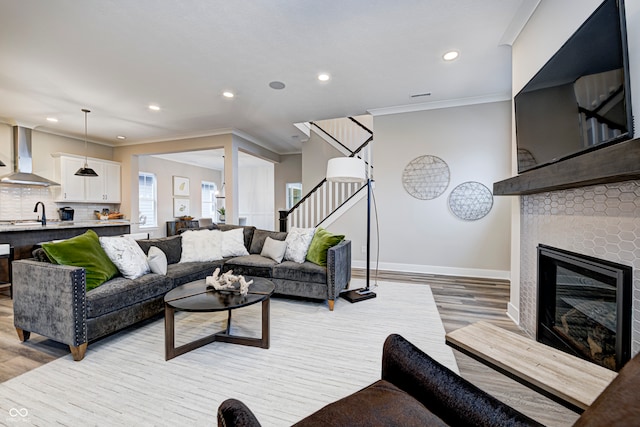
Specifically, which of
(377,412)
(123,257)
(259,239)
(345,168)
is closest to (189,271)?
(123,257)

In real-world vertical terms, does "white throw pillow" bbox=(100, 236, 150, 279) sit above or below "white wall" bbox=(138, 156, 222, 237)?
below

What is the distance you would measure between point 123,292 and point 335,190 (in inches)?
157

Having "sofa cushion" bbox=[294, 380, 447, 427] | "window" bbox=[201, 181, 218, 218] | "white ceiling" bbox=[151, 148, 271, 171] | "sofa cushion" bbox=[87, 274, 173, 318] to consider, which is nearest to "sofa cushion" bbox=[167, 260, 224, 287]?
"sofa cushion" bbox=[87, 274, 173, 318]

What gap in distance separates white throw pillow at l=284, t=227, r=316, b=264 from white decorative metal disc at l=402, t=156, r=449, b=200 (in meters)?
2.08

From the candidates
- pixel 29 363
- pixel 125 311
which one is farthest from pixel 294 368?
pixel 29 363

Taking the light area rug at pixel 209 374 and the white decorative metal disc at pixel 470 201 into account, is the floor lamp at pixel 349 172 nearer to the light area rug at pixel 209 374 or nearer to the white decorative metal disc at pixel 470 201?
the light area rug at pixel 209 374

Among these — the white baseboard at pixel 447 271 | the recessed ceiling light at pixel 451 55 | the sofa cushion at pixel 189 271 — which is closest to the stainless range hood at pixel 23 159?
the sofa cushion at pixel 189 271

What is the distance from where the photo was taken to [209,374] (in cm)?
187

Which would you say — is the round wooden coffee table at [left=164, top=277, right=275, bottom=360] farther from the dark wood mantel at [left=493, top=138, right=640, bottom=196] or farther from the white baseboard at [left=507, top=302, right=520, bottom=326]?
the white baseboard at [left=507, top=302, right=520, bottom=326]

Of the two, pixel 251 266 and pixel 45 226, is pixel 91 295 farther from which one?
pixel 45 226

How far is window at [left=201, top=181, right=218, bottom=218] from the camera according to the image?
31.8ft

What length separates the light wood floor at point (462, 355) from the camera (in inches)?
62.7

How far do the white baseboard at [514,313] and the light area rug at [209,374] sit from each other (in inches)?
29.7

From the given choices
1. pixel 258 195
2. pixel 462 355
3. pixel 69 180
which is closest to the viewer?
pixel 462 355
